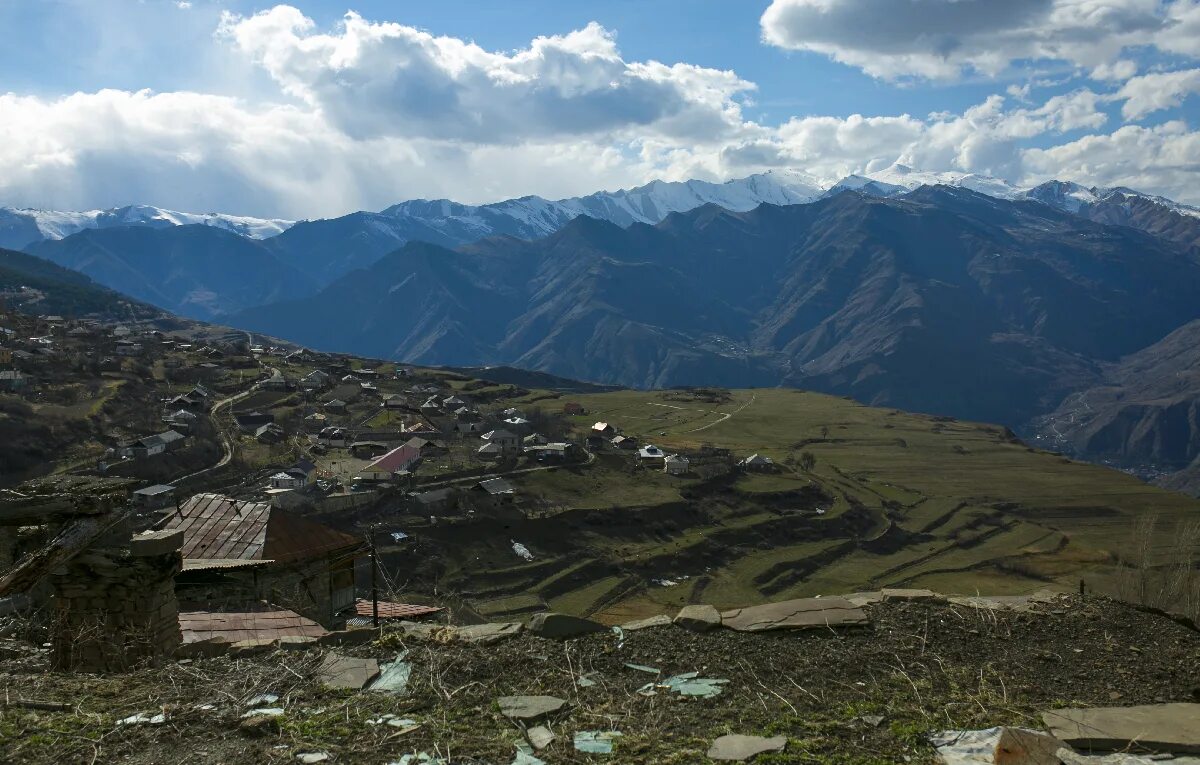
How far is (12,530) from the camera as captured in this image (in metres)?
11.0

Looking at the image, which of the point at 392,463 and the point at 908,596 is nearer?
the point at 908,596

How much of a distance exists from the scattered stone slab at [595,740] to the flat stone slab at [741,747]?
827 mm

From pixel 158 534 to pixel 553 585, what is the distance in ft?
183

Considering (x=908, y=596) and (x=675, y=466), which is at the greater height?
(x=908, y=596)

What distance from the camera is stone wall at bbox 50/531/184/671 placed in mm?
9742

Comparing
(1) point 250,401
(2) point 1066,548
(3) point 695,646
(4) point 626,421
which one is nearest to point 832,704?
(3) point 695,646

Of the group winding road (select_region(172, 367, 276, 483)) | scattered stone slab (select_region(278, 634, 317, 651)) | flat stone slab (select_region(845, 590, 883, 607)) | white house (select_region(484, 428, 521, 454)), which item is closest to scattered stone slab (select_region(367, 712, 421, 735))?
scattered stone slab (select_region(278, 634, 317, 651))

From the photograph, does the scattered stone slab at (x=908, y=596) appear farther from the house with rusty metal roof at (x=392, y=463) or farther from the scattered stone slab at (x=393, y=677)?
the house with rusty metal roof at (x=392, y=463)

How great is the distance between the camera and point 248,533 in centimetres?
1480

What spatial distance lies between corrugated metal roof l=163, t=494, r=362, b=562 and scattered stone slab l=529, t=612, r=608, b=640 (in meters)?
6.90

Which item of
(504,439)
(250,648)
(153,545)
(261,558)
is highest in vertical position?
(153,545)

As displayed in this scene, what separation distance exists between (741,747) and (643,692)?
55.8 inches

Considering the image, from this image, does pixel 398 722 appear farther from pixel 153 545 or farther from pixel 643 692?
pixel 153 545

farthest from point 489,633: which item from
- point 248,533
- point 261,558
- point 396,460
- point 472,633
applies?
point 396,460
